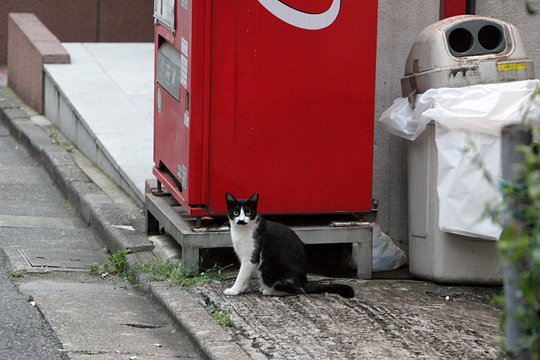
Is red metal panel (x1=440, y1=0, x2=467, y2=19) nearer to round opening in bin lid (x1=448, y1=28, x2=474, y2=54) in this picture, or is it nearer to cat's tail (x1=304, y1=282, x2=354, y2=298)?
round opening in bin lid (x1=448, y1=28, x2=474, y2=54)

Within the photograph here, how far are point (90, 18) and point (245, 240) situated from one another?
32.4 ft

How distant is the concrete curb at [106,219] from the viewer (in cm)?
506

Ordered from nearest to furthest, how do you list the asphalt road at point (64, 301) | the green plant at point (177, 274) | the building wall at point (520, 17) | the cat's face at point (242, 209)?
the asphalt road at point (64, 301) < the cat's face at point (242, 209) < the green plant at point (177, 274) < the building wall at point (520, 17)

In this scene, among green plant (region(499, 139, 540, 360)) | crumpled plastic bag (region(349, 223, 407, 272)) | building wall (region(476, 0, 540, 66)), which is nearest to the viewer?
green plant (region(499, 139, 540, 360))

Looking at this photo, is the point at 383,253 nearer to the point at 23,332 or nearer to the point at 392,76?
the point at 392,76

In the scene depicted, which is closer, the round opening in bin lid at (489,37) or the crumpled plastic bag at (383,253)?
the round opening in bin lid at (489,37)

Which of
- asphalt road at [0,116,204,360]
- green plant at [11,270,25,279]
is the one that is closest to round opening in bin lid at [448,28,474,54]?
asphalt road at [0,116,204,360]

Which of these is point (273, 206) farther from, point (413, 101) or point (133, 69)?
point (133, 69)

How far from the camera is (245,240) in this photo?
5.73 metres

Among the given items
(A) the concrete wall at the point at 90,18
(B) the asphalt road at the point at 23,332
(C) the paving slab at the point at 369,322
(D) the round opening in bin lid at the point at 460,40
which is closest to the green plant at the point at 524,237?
(C) the paving slab at the point at 369,322

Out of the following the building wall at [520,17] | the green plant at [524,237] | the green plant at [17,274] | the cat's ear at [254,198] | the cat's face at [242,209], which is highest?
the building wall at [520,17]

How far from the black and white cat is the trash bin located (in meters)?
0.76

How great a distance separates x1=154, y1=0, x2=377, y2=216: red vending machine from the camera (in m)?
5.86

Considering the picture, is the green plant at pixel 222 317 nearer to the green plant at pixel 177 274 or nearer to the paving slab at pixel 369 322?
the paving slab at pixel 369 322
